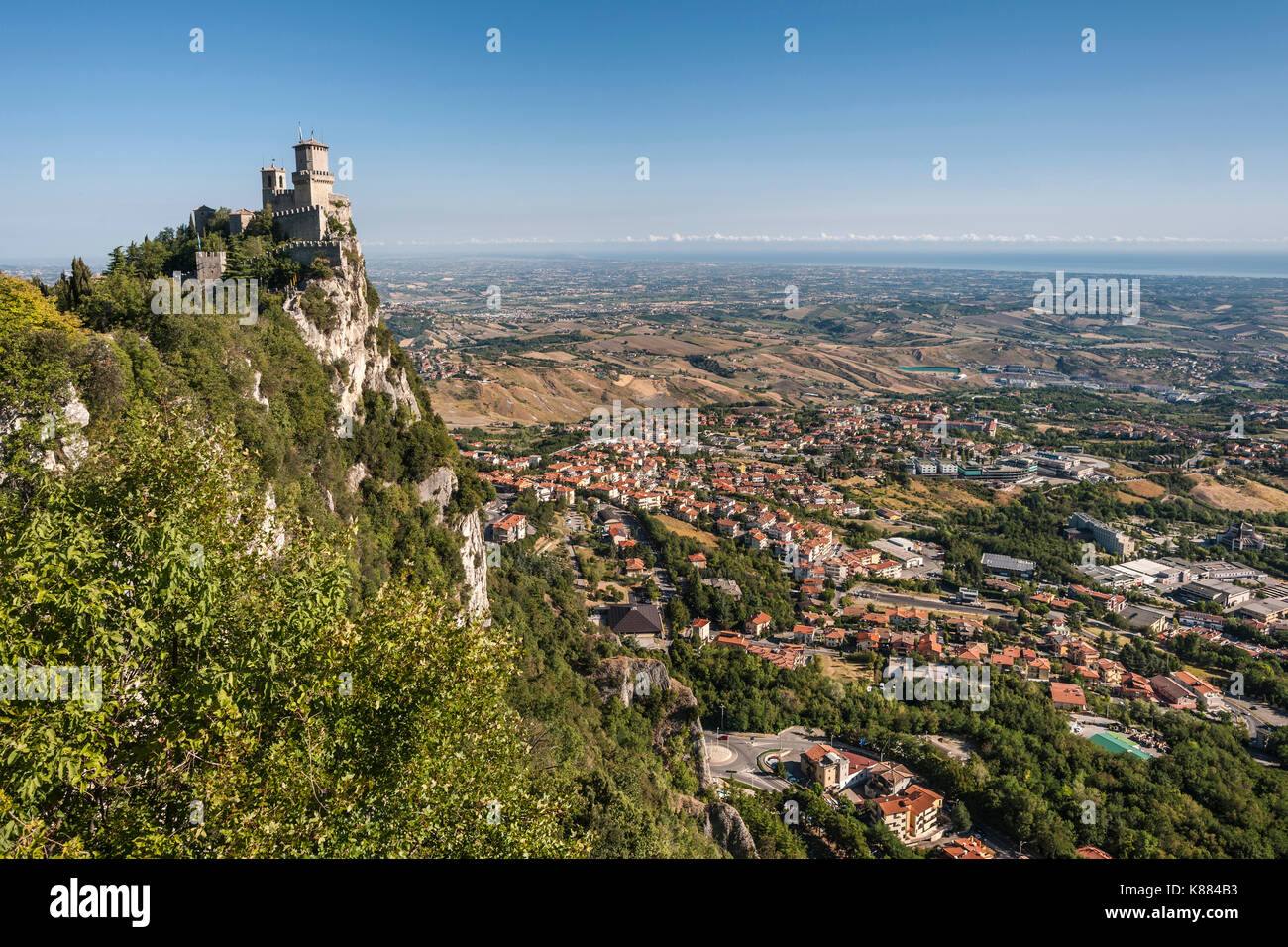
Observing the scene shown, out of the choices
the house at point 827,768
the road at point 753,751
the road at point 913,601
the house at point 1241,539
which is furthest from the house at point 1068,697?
the house at point 1241,539

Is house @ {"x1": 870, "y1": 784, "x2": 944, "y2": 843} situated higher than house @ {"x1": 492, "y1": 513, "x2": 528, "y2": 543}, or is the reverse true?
house @ {"x1": 492, "y1": 513, "x2": 528, "y2": 543}

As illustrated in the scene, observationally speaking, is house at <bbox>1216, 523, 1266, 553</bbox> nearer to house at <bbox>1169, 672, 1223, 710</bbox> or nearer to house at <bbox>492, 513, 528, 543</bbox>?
house at <bbox>1169, 672, 1223, 710</bbox>

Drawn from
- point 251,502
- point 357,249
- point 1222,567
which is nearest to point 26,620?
point 251,502

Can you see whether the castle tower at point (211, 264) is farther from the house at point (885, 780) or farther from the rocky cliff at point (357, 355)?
the house at point (885, 780)

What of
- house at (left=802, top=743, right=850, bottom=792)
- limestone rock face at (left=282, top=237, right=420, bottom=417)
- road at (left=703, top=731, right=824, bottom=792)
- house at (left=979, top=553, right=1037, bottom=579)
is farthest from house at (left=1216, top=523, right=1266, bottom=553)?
limestone rock face at (left=282, top=237, right=420, bottom=417)

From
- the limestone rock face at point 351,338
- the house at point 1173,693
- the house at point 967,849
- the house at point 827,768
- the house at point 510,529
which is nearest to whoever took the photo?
the house at point 967,849

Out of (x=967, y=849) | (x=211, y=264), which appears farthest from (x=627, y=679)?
(x=211, y=264)

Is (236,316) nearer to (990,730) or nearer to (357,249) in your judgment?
(357,249)
